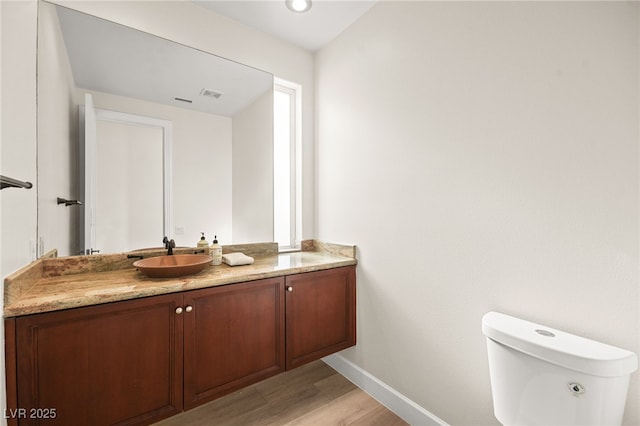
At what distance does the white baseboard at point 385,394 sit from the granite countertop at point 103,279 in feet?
2.58

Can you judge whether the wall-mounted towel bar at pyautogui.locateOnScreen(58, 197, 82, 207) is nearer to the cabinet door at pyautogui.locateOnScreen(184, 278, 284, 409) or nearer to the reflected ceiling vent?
the cabinet door at pyautogui.locateOnScreen(184, 278, 284, 409)

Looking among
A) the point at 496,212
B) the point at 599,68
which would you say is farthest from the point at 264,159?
the point at 599,68

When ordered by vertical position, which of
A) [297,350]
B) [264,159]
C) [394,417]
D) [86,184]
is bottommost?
[394,417]

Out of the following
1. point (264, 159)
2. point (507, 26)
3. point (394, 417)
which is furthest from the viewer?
point (264, 159)

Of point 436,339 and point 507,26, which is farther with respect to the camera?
point 436,339

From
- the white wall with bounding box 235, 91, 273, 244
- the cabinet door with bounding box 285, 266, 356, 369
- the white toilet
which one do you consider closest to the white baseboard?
the cabinet door with bounding box 285, 266, 356, 369

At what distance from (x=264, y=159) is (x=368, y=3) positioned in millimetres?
1305

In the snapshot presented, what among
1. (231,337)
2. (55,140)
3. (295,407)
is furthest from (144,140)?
(295,407)

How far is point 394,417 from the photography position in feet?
5.45

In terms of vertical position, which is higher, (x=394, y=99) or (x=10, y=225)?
(x=394, y=99)

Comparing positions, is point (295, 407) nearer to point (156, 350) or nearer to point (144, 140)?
point (156, 350)

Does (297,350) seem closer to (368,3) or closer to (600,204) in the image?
(600,204)

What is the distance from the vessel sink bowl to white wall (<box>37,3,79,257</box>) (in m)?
0.43

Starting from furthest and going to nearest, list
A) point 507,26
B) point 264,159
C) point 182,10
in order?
point 264,159, point 182,10, point 507,26
